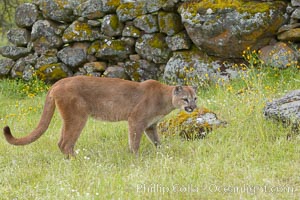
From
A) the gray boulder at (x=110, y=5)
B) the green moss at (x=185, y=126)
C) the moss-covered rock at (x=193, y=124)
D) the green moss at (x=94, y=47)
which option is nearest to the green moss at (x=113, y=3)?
the gray boulder at (x=110, y=5)

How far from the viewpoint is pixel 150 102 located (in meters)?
7.41

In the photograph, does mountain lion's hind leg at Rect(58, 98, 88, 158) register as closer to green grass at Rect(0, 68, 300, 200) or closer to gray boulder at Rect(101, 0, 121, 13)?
green grass at Rect(0, 68, 300, 200)

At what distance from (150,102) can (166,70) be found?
10.3ft

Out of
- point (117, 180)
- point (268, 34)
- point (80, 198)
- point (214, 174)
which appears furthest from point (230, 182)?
point (268, 34)

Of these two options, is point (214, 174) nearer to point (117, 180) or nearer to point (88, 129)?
point (117, 180)

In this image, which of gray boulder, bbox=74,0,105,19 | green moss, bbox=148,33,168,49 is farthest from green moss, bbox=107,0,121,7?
green moss, bbox=148,33,168,49

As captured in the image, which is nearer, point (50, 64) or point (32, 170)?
point (32, 170)

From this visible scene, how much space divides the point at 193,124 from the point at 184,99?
40cm

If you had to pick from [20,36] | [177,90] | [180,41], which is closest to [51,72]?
[20,36]

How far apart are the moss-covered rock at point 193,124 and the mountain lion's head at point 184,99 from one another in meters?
0.26

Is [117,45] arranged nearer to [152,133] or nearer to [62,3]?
[62,3]

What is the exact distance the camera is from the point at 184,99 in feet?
24.5

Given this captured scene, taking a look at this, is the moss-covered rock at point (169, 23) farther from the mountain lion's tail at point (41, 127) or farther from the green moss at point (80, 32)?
the mountain lion's tail at point (41, 127)

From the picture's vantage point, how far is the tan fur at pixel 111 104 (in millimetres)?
7020
